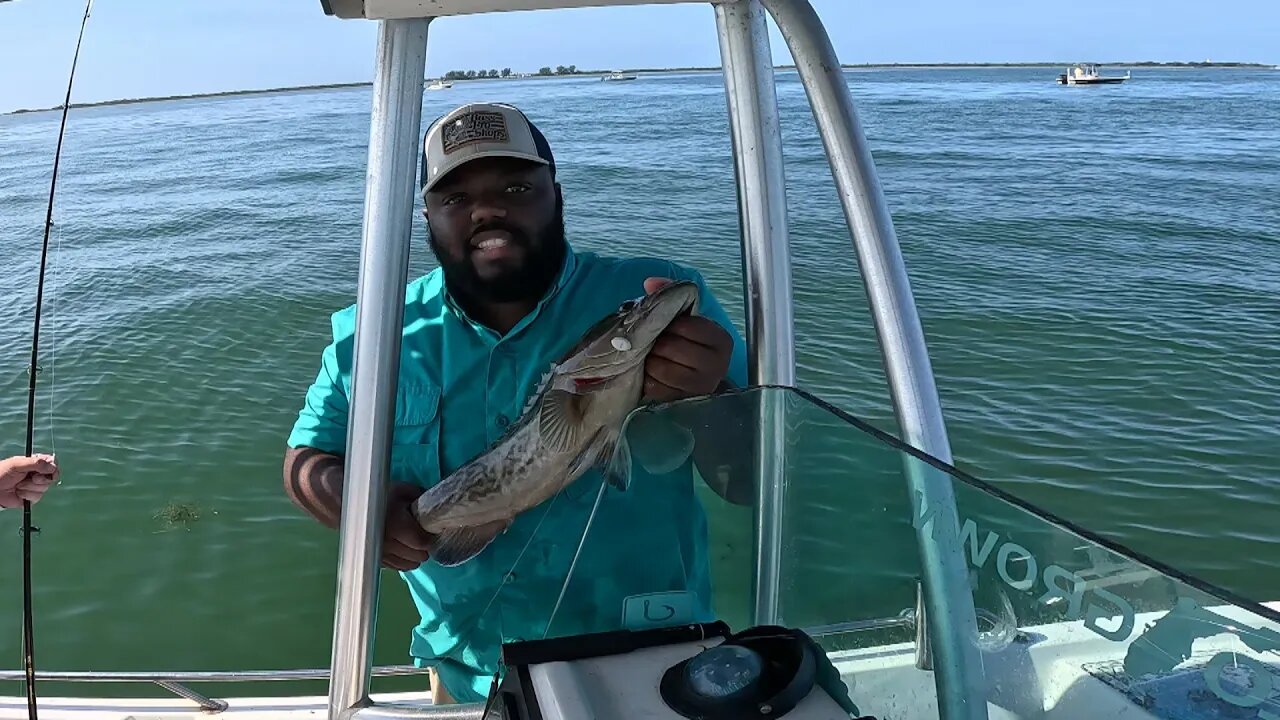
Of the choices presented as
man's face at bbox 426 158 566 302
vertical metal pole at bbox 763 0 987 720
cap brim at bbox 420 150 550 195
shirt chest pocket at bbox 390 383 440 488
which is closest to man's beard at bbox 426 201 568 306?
man's face at bbox 426 158 566 302

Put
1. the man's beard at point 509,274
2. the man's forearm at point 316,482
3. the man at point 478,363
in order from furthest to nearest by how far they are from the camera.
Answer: the man's beard at point 509,274 < the man's forearm at point 316,482 < the man at point 478,363

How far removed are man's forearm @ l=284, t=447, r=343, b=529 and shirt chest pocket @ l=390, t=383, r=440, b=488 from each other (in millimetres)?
129

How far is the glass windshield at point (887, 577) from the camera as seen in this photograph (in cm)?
80

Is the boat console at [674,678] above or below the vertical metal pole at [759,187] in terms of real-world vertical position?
below

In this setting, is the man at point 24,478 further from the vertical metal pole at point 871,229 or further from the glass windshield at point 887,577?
the vertical metal pole at point 871,229

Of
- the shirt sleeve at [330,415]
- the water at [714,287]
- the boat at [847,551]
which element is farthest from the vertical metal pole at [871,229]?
the water at [714,287]

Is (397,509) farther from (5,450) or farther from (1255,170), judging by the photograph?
(1255,170)

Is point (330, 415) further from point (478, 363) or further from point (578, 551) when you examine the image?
point (578, 551)

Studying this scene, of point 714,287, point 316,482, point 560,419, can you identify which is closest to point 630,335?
point 560,419

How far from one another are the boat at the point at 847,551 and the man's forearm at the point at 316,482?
0.54 meters

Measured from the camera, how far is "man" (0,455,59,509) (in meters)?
2.62

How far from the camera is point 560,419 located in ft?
5.86

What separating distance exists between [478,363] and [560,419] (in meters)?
0.50

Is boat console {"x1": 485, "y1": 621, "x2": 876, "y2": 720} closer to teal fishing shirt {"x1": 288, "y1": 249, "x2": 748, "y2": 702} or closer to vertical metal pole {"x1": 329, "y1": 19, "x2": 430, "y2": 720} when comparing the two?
teal fishing shirt {"x1": 288, "y1": 249, "x2": 748, "y2": 702}
